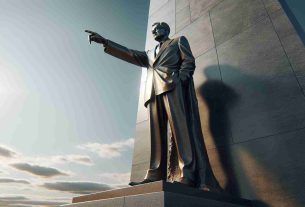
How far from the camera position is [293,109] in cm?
368

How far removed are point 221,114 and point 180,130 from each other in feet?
3.65

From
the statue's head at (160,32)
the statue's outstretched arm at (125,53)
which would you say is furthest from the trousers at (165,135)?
the statue's head at (160,32)

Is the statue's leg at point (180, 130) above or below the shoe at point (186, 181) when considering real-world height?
above

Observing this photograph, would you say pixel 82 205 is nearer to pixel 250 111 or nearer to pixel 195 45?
pixel 250 111

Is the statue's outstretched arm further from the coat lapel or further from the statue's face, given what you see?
the coat lapel

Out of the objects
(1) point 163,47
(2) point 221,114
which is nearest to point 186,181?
(2) point 221,114

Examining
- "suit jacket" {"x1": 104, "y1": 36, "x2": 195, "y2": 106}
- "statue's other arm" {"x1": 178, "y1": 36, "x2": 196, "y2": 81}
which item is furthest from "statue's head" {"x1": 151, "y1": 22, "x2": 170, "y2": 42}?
"statue's other arm" {"x1": 178, "y1": 36, "x2": 196, "y2": 81}

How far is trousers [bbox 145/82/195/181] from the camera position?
374cm

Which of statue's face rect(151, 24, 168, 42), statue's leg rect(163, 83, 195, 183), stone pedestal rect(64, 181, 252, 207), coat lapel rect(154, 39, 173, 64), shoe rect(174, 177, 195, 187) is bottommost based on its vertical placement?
stone pedestal rect(64, 181, 252, 207)

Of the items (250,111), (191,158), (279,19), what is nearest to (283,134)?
(250,111)

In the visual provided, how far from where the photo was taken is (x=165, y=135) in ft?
14.5

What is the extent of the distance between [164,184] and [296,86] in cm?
256

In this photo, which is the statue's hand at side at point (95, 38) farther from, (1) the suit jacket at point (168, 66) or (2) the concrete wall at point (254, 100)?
(2) the concrete wall at point (254, 100)

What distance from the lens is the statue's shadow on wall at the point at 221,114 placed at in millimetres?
4016
